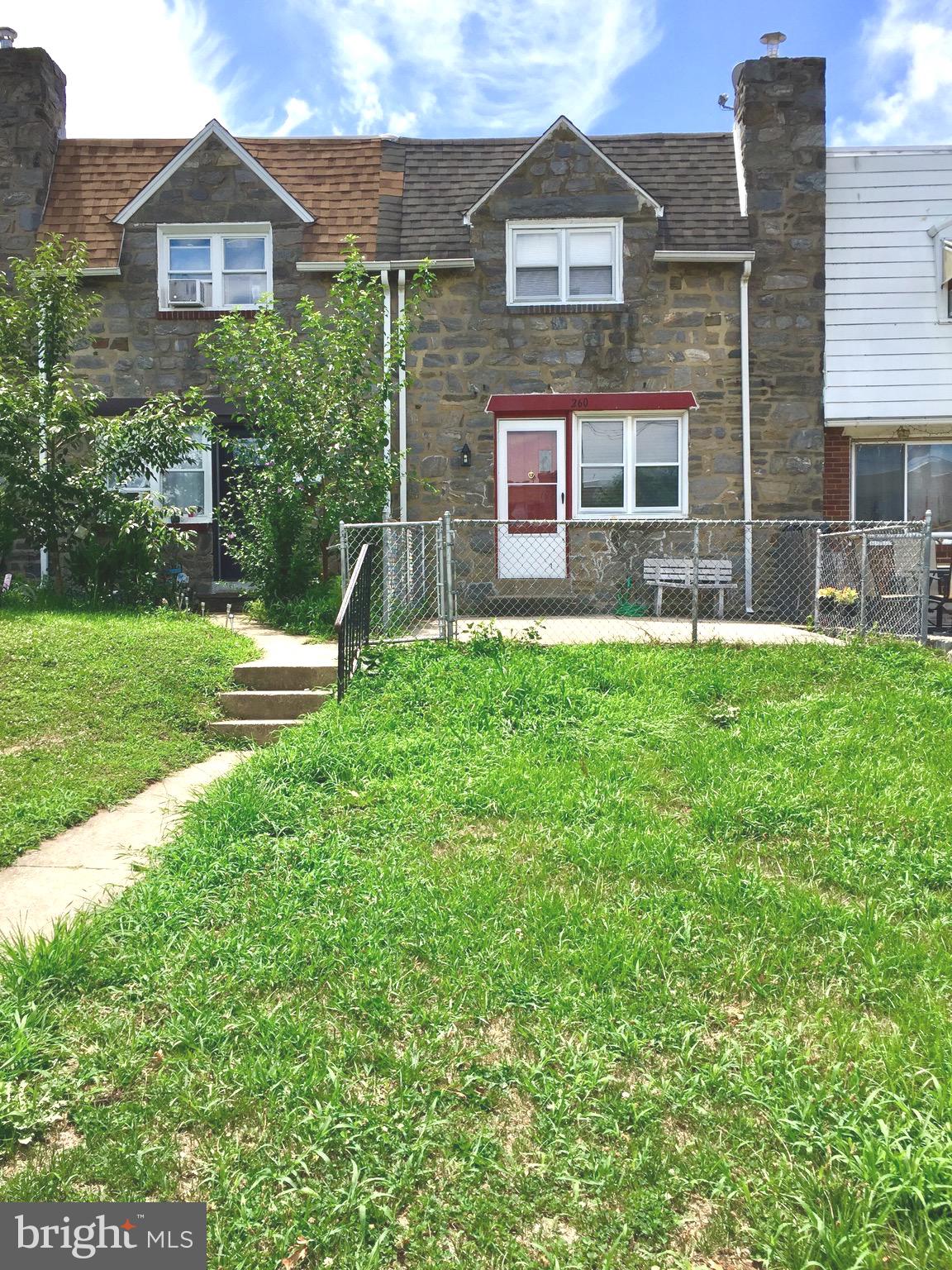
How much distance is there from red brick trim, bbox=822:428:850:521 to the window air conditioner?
1004cm

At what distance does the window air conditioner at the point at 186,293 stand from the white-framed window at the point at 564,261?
16.2ft

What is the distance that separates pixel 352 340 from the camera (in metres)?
12.0

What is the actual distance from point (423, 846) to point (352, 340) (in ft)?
29.4

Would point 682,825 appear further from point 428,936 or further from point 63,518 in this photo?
point 63,518

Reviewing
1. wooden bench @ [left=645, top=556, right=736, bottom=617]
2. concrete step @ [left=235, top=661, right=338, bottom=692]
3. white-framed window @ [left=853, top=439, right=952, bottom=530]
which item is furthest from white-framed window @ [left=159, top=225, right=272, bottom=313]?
white-framed window @ [left=853, top=439, right=952, bottom=530]

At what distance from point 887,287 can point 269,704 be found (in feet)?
39.1

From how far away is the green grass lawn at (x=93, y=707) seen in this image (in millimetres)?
5789

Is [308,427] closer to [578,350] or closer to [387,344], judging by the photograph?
[387,344]

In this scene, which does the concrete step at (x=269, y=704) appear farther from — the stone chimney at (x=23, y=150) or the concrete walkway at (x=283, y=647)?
the stone chimney at (x=23, y=150)

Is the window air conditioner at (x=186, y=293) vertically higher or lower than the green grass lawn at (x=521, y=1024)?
higher

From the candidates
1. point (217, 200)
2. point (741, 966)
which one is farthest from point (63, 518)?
point (741, 966)

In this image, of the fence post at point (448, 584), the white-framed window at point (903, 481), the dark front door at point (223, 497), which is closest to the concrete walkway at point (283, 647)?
the fence post at point (448, 584)
